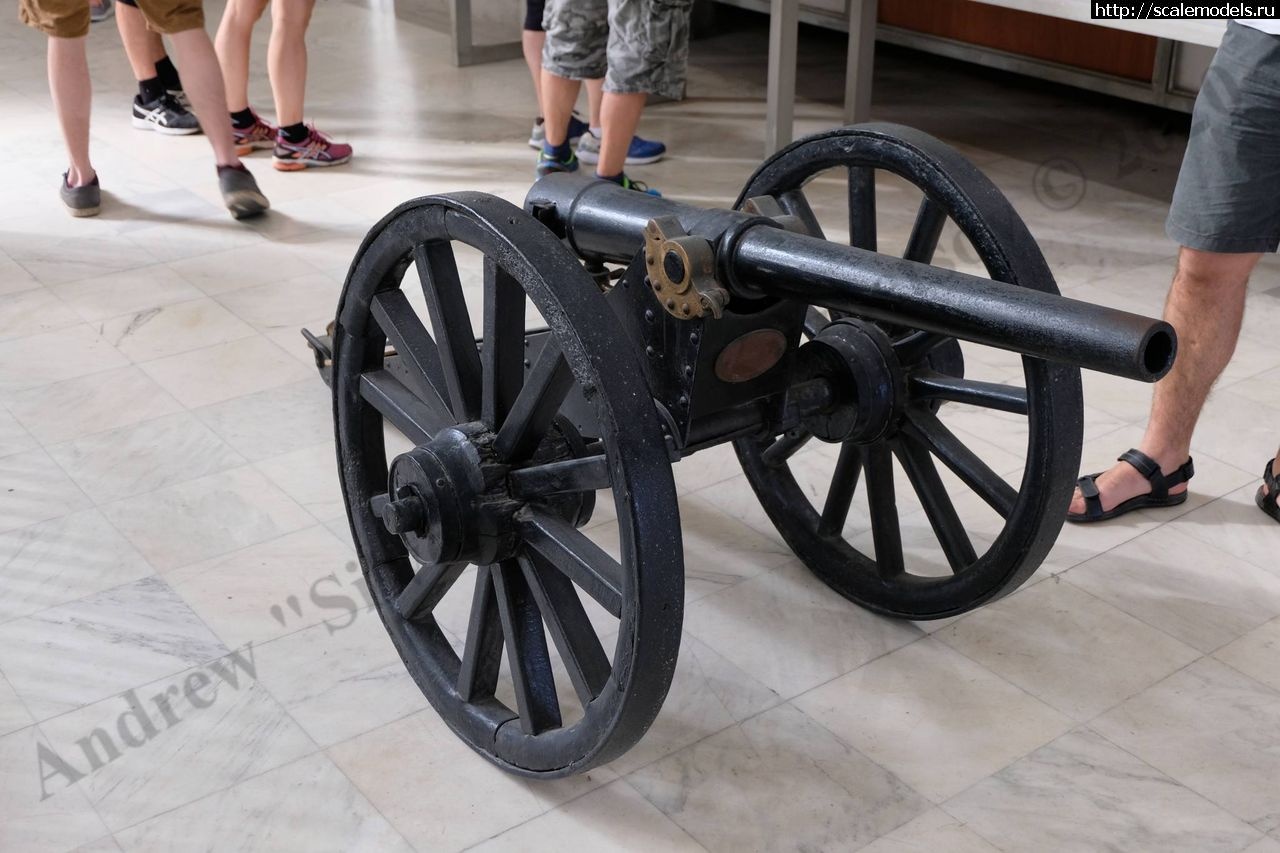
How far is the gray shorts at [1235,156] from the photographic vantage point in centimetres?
210

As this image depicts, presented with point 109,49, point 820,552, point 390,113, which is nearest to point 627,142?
point 390,113

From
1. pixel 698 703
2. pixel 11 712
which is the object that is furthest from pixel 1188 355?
pixel 11 712

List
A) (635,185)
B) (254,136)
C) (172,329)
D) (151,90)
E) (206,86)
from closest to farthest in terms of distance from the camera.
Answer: (172,329) → (206,86) → (635,185) → (254,136) → (151,90)

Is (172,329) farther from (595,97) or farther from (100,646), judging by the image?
(595,97)

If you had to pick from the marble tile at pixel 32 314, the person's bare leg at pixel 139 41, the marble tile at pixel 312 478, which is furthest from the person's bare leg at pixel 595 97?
the marble tile at pixel 312 478

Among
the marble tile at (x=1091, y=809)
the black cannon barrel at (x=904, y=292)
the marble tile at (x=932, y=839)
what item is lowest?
the marble tile at (x=932, y=839)

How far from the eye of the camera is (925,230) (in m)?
1.94

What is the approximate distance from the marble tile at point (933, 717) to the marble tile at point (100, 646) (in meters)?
0.89

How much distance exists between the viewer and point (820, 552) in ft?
7.07

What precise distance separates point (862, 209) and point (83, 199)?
2.55 meters

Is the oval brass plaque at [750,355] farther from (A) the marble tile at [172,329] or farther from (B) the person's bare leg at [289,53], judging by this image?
(B) the person's bare leg at [289,53]

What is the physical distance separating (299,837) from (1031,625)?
3.46 ft

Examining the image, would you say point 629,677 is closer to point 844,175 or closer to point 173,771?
point 173,771

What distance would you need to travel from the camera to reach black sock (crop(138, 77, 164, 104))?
4.51 meters
